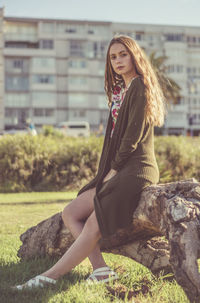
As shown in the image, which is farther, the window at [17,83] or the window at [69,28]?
the window at [69,28]

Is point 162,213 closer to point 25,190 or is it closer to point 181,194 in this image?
point 181,194

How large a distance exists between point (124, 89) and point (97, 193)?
0.96 meters

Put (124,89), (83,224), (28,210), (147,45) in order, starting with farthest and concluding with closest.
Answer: (147,45) < (28,210) < (124,89) < (83,224)

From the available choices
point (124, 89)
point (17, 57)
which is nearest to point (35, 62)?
point (17, 57)

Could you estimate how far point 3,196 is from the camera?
11328 mm

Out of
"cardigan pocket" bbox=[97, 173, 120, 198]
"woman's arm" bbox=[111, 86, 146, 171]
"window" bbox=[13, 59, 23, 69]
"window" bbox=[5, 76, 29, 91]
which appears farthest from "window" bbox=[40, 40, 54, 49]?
"cardigan pocket" bbox=[97, 173, 120, 198]

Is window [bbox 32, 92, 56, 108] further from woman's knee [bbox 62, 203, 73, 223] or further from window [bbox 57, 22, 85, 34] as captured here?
woman's knee [bbox 62, 203, 73, 223]

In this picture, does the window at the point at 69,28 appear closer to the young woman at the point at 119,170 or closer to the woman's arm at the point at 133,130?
the young woman at the point at 119,170

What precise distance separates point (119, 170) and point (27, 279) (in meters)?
1.16

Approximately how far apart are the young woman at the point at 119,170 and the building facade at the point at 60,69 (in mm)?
61799

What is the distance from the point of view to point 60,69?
221 feet

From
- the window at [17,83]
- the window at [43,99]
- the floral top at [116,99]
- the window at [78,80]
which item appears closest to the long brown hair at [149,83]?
the floral top at [116,99]

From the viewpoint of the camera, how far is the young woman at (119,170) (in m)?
3.35

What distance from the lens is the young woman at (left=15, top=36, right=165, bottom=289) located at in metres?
3.35
